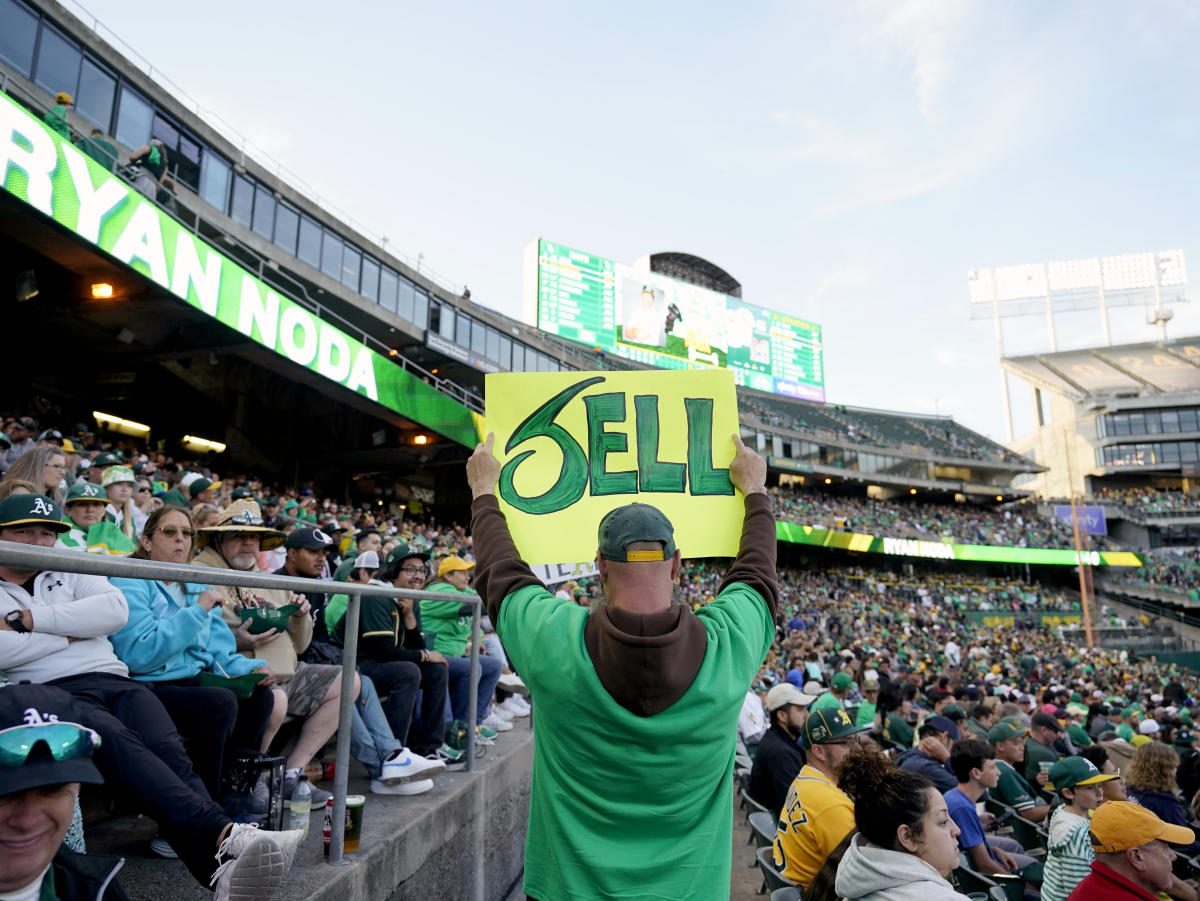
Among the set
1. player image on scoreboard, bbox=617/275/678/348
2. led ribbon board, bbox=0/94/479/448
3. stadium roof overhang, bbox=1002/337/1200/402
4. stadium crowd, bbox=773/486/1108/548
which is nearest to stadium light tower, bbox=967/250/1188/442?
stadium roof overhang, bbox=1002/337/1200/402

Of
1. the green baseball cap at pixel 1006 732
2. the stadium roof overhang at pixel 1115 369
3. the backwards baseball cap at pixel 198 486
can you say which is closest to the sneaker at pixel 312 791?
the backwards baseball cap at pixel 198 486

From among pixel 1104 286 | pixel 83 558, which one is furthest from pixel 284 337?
pixel 1104 286

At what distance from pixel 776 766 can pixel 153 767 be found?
10.7ft

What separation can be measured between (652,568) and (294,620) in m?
2.46

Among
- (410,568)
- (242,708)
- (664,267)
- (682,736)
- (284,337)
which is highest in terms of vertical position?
(664,267)

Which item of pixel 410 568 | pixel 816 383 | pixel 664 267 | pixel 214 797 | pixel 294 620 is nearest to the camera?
pixel 214 797

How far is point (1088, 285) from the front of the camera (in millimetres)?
61500

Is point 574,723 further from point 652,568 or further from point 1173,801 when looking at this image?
point 1173,801

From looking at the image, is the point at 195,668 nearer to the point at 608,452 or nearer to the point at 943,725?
the point at 608,452

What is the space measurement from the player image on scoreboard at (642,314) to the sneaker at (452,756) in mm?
30630

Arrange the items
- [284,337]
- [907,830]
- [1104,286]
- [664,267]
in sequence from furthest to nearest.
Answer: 1. [1104,286]
2. [664,267]
3. [284,337]
4. [907,830]

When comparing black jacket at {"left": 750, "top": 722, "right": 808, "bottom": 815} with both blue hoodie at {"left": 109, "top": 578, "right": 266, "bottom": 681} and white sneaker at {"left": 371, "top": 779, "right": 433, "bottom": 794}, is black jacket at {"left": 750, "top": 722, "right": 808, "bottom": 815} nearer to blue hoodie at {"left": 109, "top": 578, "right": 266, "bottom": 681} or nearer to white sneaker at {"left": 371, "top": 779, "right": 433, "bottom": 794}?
white sneaker at {"left": 371, "top": 779, "right": 433, "bottom": 794}

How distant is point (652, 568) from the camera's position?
1.70 metres

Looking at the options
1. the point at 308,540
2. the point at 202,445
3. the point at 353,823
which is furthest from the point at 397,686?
the point at 202,445
